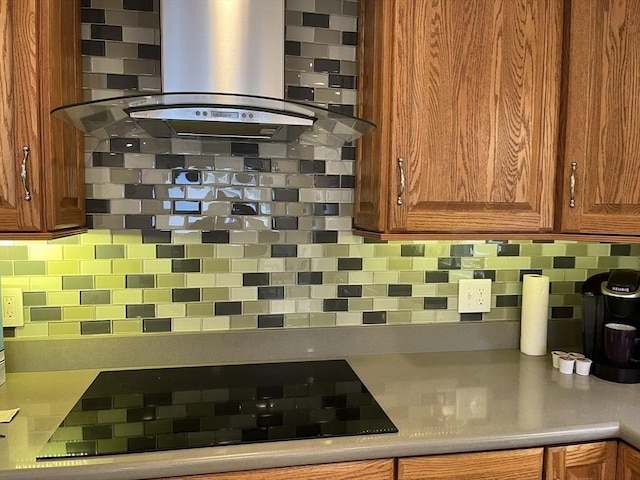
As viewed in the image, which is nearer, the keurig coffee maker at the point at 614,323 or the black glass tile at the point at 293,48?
the keurig coffee maker at the point at 614,323

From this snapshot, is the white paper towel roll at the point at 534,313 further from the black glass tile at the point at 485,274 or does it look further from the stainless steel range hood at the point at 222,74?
the stainless steel range hood at the point at 222,74

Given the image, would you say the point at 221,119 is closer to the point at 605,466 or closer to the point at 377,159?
the point at 377,159

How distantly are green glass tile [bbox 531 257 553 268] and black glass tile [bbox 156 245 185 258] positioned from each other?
1.23 m

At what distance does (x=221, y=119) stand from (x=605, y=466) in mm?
1281

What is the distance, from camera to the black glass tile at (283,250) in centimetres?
176

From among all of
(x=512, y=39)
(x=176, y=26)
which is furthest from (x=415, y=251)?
(x=176, y=26)

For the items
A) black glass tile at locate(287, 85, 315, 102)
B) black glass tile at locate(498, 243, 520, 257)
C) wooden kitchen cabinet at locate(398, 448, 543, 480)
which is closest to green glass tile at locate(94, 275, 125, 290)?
black glass tile at locate(287, 85, 315, 102)

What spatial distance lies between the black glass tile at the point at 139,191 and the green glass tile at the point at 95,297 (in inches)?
12.3

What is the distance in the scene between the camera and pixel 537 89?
158cm

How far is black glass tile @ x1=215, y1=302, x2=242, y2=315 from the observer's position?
175 cm

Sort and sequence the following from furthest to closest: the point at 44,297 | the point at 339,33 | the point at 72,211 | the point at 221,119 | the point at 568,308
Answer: the point at 568,308 → the point at 339,33 → the point at 44,297 → the point at 72,211 → the point at 221,119

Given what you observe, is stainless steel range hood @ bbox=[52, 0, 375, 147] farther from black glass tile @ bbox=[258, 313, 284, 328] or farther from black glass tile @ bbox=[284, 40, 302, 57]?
black glass tile @ bbox=[258, 313, 284, 328]

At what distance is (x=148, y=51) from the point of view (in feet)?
5.37

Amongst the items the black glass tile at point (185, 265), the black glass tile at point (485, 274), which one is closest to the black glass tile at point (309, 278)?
the black glass tile at point (185, 265)
